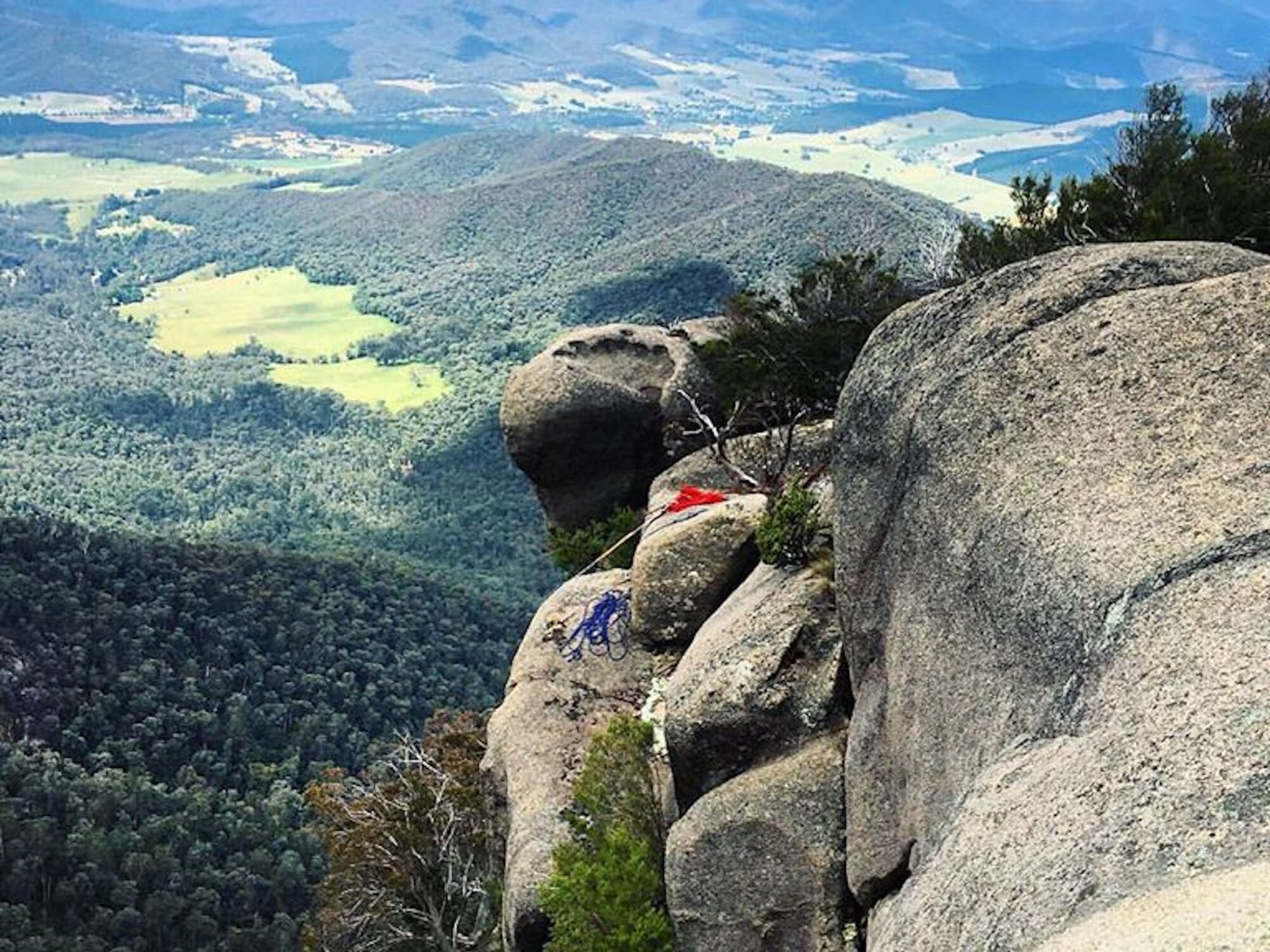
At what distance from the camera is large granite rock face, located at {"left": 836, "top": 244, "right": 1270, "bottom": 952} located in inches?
224

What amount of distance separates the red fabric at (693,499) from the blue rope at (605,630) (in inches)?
60.7

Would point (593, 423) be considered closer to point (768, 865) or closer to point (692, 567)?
point (692, 567)

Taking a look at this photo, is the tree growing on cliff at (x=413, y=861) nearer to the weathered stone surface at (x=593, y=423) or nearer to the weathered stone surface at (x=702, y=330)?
the weathered stone surface at (x=593, y=423)

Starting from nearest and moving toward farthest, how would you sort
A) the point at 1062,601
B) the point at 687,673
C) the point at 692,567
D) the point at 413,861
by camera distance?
the point at 1062,601 → the point at 687,673 → the point at 692,567 → the point at 413,861

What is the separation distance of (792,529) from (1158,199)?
34.2 ft

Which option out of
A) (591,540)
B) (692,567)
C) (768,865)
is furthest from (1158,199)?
(768,865)

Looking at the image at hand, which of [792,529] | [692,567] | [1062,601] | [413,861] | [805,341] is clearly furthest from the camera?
[805,341]

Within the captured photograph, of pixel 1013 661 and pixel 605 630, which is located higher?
pixel 1013 661

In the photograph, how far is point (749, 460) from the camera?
69.7 feet

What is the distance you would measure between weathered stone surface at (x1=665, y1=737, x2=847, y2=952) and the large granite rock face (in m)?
0.49

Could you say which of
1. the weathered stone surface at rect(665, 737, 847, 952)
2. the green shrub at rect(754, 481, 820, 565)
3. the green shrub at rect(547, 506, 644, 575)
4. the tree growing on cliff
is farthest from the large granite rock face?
the green shrub at rect(547, 506, 644, 575)

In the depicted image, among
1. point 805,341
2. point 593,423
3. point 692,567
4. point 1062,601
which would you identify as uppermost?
point 805,341

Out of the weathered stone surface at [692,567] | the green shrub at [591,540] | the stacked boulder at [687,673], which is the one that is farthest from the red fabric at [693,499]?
the green shrub at [591,540]

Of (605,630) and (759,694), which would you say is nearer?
(759,694)
